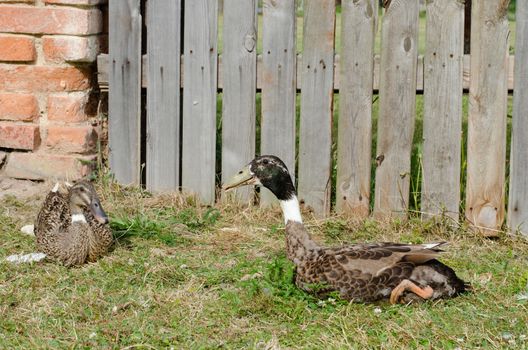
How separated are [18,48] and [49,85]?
32 cm

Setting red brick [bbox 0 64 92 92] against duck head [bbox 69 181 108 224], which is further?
red brick [bbox 0 64 92 92]

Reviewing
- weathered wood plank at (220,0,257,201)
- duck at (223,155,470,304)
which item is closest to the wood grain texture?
weathered wood plank at (220,0,257,201)

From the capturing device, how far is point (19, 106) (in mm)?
6883

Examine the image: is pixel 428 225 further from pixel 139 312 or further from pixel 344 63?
pixel 139 312

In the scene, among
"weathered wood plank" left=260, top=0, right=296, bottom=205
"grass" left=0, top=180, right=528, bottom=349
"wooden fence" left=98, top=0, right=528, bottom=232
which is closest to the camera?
"grass" left=0, top=180, right=528, bottom=349

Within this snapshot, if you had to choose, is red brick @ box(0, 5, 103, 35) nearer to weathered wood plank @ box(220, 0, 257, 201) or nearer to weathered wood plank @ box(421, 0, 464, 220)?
weathered wood plank @ box(220, 0, 257, 201)

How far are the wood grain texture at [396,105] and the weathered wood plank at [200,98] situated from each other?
1.14 m

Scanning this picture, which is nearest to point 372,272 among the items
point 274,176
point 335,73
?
point 274,176

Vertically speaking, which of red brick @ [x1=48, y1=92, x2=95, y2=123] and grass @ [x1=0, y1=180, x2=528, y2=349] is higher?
red brick @ [x1=48, y1=92, x2=95, y2=123]

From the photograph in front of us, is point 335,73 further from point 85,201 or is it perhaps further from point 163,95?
point 85,201

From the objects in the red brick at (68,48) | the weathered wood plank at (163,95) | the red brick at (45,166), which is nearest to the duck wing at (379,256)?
the weathered wood plank at (163,95)

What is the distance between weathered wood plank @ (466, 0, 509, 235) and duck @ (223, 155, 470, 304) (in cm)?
120

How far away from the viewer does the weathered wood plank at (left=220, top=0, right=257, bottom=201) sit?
657 centimetres

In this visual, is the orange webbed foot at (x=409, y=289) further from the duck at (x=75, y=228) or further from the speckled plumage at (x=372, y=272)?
the duck at (x=75, y=228)
